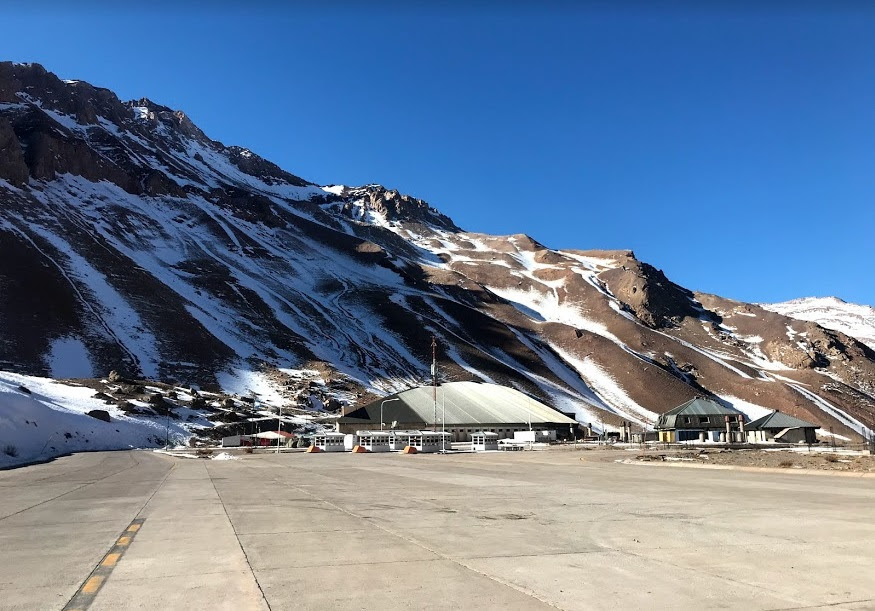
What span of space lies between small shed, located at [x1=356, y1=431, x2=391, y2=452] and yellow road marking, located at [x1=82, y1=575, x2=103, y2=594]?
64.6 metres

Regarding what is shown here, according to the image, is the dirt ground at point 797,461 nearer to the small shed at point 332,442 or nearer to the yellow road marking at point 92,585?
the yellow road marking at point 92,585

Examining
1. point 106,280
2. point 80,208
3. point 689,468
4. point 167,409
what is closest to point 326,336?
point 106,280

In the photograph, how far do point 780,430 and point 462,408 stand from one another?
49717 millimetres

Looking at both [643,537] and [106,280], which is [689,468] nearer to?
[643,537]

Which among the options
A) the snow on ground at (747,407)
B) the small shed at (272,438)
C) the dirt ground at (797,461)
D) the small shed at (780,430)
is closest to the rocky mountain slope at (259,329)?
the snow on ground at (747,407)

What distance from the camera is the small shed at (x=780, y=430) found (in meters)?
92.1

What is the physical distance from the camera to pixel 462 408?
350ft

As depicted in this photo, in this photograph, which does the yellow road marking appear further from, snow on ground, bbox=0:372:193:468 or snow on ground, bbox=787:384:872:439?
snow on ground, bbox=787:384:872:439

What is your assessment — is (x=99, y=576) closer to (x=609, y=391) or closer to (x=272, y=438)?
(x=272, y=438)

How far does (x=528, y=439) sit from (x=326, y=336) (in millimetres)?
69663

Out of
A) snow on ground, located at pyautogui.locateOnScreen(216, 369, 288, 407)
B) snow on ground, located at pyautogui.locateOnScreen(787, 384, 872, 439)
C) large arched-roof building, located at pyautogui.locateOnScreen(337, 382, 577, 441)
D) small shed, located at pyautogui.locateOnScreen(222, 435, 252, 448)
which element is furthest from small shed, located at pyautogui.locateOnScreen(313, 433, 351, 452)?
snow on ground, located at pyautogui.locateOnScreen(787, 384, 872, 439)

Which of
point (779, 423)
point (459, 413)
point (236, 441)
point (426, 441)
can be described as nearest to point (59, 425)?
point (236, 441)

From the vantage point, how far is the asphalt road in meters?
6.34

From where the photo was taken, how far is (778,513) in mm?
12531
